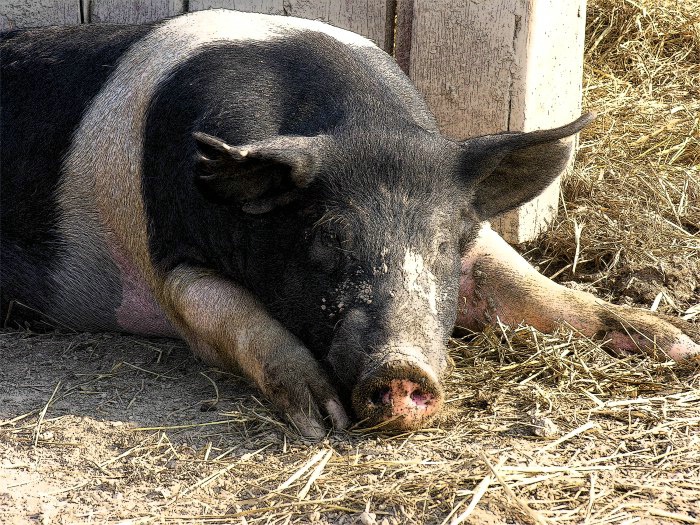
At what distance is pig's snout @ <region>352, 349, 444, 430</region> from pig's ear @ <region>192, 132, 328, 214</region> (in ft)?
2.36

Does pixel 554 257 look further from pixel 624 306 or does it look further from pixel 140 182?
pixel 140 182

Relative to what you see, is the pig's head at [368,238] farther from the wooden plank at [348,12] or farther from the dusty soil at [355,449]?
the wooden plank at [348,12]

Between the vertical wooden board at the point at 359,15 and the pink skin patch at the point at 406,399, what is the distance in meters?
2.26

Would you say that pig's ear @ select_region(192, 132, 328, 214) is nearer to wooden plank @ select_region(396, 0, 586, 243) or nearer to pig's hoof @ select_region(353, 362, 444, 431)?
pig's hoof @ select_region(353, 362, 444, 431)

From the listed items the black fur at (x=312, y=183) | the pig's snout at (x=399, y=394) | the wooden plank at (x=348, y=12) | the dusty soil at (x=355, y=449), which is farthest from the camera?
the wooden plank at (x=348, y=12)

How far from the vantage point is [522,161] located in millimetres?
3957

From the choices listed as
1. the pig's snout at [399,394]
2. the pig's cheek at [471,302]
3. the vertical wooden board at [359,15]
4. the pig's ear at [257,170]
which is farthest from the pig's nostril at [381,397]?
the vertical wooden board at [359,15]

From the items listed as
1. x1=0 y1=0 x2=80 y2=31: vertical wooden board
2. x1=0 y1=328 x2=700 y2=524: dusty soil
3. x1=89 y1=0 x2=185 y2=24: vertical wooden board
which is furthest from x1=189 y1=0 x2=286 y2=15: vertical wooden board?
x1=0 y1=328 x2=700 y2=524: dusty soil

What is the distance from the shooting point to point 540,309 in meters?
4.25

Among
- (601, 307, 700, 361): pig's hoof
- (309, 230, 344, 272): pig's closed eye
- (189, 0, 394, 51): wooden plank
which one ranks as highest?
(189, 0, 394, 51): wooden plank

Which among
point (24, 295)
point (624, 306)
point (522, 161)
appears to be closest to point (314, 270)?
point (522, 161)

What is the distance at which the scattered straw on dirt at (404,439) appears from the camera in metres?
2.92

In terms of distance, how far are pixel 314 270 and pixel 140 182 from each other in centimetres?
104

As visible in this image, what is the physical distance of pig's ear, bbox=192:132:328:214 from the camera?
135 inches
